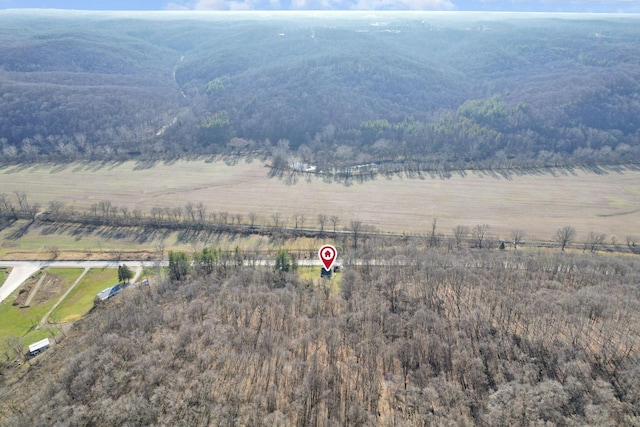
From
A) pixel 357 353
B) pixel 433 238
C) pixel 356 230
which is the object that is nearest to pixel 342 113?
pixel 356 230

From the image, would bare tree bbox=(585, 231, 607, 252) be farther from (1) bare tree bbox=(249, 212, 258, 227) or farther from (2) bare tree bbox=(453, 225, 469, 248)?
(1) bare tree bbox=(249, 212, 258, 227)

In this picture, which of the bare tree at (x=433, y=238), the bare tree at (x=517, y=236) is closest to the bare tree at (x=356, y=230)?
the bare tree at (x=433, y=238)

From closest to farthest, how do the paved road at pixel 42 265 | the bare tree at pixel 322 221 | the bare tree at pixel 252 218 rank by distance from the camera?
the paved road at pixel 42 265 → the bare tree at pixel 322 221 → the bare tree at pixel 252 218

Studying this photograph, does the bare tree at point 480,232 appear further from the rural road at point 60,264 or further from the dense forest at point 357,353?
the rural road at point 60,264

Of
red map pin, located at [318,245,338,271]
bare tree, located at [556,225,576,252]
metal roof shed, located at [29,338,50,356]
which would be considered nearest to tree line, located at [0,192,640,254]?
bare tree, located at [556,225,576,252]

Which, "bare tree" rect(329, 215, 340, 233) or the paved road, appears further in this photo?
"bare tree" rect(329, 215, 340, 233)

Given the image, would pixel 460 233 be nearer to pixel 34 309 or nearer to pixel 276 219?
pixel 276 219

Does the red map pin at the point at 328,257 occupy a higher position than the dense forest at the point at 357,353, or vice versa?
the dense forest at the point at 357,353
